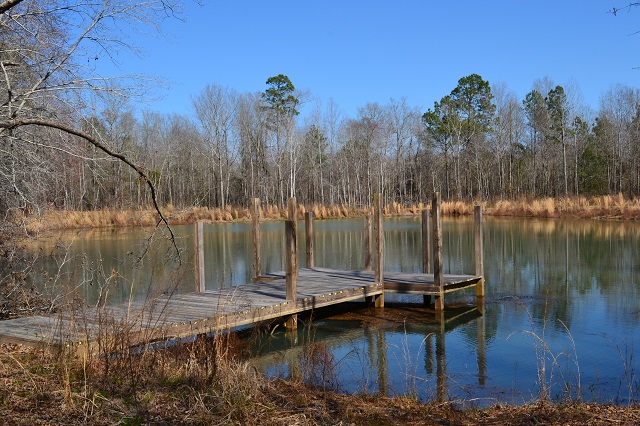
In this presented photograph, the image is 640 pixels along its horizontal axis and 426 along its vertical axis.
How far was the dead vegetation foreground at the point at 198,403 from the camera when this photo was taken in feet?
14.0

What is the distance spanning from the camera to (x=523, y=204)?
3606cm

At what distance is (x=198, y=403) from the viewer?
4402 millimetres

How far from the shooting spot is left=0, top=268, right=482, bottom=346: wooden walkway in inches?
248

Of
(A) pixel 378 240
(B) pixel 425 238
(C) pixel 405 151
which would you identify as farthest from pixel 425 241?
(C) pixel 405 151

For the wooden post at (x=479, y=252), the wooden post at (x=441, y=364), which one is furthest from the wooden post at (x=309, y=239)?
the wooden post at (x=441, y=364)

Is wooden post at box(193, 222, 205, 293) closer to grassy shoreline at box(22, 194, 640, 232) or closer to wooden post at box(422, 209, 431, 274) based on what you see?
wooden post at box(422, 209, 431, 274)

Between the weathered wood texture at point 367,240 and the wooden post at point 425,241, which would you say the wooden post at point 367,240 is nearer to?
the weathered wood texture at point 367,240

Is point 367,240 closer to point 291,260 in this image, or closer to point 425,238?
point 425,238

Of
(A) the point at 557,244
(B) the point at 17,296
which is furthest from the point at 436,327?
(A) the point at 557,244

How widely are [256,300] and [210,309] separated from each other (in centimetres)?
115

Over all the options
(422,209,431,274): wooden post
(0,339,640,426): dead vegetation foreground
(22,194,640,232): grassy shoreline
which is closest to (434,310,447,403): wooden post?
(0,339,640,426): dead vegetation foreground

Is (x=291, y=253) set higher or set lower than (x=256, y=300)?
higher

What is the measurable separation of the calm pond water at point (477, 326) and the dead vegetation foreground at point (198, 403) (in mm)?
565

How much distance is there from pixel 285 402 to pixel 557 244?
18.4m
